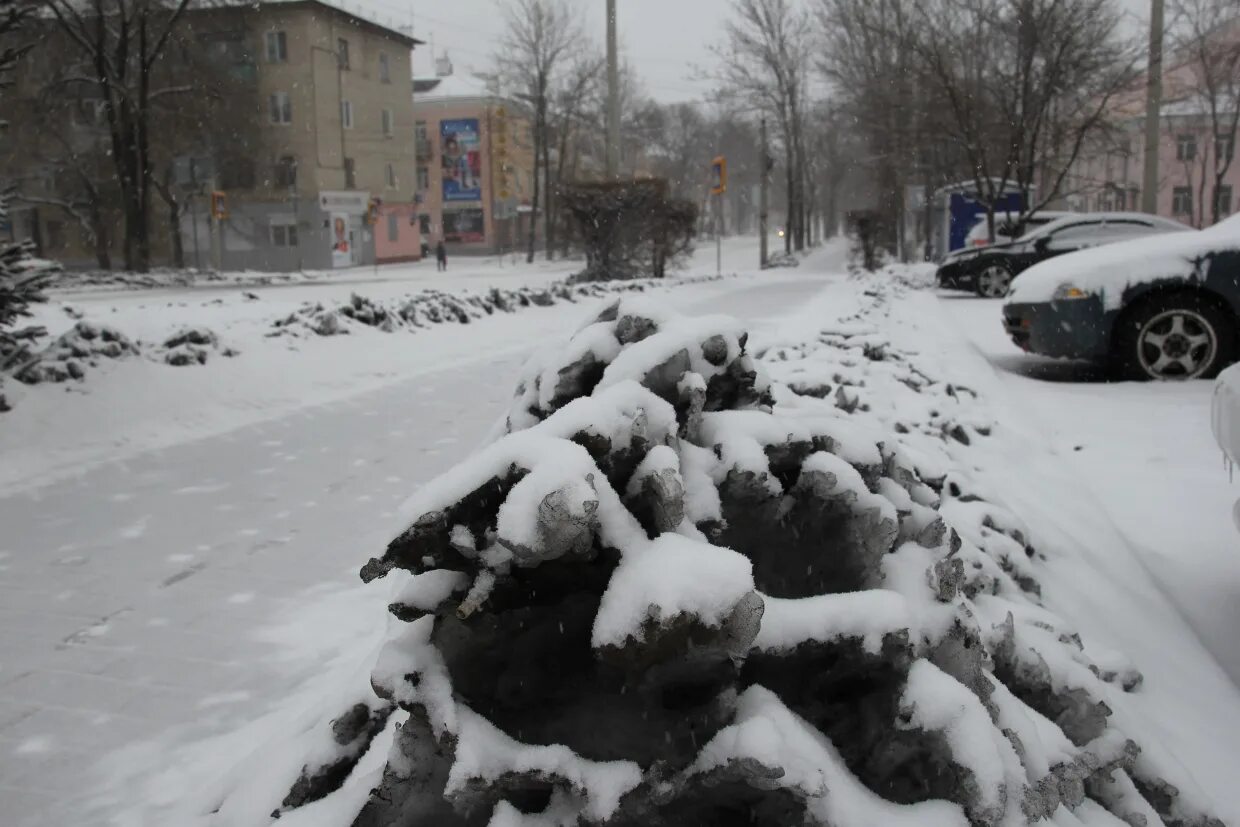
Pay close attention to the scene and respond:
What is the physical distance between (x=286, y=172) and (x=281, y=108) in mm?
3110

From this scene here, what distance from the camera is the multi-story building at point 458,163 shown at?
63281 millimetres

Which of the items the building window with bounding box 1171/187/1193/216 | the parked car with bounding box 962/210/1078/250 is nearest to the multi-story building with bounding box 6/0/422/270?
the parked car with bounding box 962/210/1078/250

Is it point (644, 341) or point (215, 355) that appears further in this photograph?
point (215, 355)

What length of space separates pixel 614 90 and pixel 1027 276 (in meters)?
18.3

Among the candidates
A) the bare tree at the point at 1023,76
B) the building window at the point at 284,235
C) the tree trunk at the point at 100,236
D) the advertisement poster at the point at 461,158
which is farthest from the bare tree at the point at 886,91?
the tree trunk at the point at 100,236

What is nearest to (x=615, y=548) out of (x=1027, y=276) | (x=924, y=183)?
(x=1027, y=276)

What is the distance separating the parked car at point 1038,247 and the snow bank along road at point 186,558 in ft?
38.0

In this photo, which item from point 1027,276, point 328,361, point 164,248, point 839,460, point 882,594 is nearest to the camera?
point 882,594

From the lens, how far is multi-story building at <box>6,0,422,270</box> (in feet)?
150

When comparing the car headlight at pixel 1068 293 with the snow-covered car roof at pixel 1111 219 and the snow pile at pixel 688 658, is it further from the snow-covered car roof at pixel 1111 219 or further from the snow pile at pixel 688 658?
the snow-covered car roof at pixel 1111 219

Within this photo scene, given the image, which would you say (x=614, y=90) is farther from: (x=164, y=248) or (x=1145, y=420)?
(x=164, y=248)

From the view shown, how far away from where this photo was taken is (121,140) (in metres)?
35.5

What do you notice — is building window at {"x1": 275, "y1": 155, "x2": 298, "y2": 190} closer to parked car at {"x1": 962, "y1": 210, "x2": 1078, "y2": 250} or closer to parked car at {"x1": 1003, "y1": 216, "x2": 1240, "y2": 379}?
parked car at {"x1": 962, "y1": 210, "x2": 1078, "y2": 250}

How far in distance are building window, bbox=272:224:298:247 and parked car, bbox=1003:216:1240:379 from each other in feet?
145
